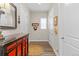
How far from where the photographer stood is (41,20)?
9023 millimetres

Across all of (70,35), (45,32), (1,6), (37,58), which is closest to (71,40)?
(70,35)

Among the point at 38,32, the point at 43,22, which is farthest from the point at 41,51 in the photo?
the point at 43,22

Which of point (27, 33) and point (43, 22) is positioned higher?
point (43, 22)

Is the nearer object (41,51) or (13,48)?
(13,48)

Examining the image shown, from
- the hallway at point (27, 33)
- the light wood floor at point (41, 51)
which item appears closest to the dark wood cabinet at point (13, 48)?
the hallway at point (27, 33)

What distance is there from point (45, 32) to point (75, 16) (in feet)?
23.6

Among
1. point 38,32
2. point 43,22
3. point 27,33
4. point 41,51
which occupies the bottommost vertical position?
point 41,51

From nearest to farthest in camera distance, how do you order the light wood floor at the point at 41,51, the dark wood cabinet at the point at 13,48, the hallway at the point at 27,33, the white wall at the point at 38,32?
the dark wood cabinet at the point at 13,48 → the hallway at the point at 27,33 → the light wood floor at the point at 41,51 → the white wall at the point at 38,32

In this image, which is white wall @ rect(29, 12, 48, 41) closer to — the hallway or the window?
the window

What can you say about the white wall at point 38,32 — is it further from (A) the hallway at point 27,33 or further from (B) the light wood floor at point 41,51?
(A) the hallway at point 27,33

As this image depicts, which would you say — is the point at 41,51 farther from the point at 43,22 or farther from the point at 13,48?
the point at 43,22

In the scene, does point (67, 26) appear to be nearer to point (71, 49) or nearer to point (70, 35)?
point (70, 35)

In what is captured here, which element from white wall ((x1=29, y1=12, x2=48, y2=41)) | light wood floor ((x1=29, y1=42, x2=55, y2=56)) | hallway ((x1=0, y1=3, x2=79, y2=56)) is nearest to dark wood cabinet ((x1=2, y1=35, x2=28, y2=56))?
hallway ((x1=0, y1=3, x2=79, y2=56))

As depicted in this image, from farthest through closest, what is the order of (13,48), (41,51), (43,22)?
(43,22), (41,51), (13,48)
